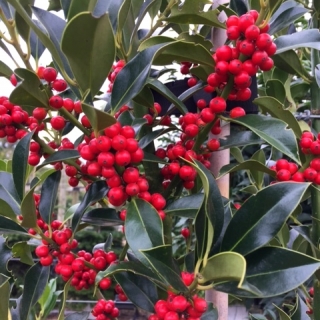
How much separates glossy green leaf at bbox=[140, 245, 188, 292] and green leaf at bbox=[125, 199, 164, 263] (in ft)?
0.10

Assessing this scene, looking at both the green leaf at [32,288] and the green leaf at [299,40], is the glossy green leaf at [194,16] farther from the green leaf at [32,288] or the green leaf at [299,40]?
the green leaf at [32,288]

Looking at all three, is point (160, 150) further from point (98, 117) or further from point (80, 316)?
point (80, 316)

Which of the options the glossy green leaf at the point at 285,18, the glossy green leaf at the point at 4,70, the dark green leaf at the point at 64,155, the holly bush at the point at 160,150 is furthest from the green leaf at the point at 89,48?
the glossy green leaf at the point at 285,18

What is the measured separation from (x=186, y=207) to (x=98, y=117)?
8.6 inches

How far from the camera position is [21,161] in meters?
0.64

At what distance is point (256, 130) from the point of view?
597 millimetres

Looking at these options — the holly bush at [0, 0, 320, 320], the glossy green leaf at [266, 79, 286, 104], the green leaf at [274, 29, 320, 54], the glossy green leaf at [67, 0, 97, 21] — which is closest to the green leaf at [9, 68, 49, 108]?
the holly bush at [0, 0, 320, 320]

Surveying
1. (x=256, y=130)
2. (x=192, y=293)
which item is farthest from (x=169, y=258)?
(x=256, y=130)

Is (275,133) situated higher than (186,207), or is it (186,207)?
(275,133)

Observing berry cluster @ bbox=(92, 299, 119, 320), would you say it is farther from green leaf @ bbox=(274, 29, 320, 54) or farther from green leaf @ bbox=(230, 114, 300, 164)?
green leaf @ bbox=(274, 29, 320, 54)

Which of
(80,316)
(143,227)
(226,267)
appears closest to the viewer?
(226,267)

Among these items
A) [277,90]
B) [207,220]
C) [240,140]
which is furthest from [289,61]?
[207,220]

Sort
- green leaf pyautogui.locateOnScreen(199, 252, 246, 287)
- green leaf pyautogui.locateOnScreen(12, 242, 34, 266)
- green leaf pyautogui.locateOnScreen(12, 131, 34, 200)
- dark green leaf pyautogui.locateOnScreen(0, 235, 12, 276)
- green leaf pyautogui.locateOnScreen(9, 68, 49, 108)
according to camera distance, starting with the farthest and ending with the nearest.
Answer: green leaf pyautogui.locateOnScreen(12, 242, 34, 266)
dark green leaf pyautogui.locateOnScreen(0, 235, 12, 276)
green leaf pyautogui.locateOnScreen(12, 131, 34, 200)
green leaf pyautogui.locateOnScreen(9, 68, 49, 108)
green leaf pyautogui.locateOnScreen(199, 252, 246, 287)

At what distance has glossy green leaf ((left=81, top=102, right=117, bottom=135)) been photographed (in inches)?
18.7
